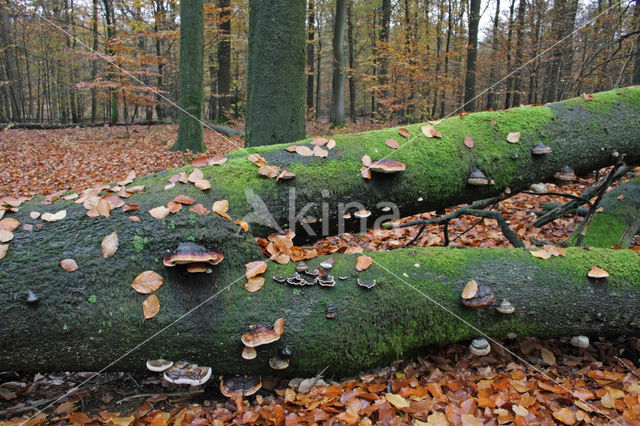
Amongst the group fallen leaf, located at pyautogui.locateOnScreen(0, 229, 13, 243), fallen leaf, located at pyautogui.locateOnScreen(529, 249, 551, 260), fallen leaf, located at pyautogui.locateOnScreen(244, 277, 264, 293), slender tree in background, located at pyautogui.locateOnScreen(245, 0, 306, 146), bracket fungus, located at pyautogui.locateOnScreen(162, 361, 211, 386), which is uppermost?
slender tree in background, located at pyautogui.locateOnScreen(245, 0, 306, 146)

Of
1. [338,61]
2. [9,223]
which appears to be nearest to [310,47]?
[338,61]

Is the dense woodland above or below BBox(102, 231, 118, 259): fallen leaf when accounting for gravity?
above

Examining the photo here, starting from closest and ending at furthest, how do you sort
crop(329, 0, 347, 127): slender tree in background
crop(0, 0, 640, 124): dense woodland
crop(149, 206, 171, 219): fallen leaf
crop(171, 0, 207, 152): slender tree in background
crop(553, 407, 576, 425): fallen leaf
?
crop(553, 407, 576, 425): fallen leaf < crop(149, 206, 171, 219): fallen leaf < crop(171, 0, 207, 152): slender tree in background < crop(0, 0, 640, 124): dense woodland < crop(329, 0, 347, 127): slender tree in background

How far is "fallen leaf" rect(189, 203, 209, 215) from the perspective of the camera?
7.83ft

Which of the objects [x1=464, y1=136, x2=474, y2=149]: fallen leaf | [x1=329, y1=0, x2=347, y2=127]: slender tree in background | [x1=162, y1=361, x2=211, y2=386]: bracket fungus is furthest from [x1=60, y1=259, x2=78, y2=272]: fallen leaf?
[x1=329, y1=0, x2=347, y2=127]: slender tree in background

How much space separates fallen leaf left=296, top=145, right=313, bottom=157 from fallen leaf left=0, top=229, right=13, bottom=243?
6.37ft

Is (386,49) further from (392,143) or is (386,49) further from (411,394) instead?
(411,394)

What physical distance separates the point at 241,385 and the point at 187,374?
1.15ft

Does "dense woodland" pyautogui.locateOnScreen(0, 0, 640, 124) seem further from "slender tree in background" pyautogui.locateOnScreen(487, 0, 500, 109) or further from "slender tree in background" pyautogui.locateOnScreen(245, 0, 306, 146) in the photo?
"slender tree in background" pyautogui.locateOnScreen(245, 0, 306, 146)

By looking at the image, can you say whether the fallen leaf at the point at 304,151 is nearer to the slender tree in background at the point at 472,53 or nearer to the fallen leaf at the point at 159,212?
the fallen leaf at the point at 159,212

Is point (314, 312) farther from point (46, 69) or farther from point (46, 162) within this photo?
point (46, 69)

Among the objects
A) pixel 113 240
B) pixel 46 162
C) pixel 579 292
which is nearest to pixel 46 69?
pixel 46 162

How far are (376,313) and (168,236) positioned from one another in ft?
4.72

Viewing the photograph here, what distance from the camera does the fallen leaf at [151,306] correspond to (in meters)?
2.08
